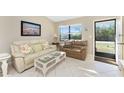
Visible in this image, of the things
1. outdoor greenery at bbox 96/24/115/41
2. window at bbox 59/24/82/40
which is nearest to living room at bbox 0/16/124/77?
window at bbox 59/24/82/40

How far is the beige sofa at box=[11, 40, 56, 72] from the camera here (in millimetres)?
2176

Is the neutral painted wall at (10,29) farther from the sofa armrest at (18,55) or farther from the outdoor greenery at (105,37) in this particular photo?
the outdoor greenery at (105,37)

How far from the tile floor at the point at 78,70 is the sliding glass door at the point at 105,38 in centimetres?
33

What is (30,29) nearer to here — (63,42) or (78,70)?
(63,42)

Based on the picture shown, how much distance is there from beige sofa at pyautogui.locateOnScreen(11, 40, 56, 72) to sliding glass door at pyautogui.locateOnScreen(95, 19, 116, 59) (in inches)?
56.9

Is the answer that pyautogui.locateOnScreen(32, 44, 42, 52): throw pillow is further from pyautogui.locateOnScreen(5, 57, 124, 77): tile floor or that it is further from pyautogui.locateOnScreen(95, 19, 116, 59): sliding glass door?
pyautogui.locateOnScreen(95, 19, 116, 59): sliding glass door

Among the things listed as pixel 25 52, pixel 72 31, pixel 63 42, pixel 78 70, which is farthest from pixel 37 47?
pixel 78 70

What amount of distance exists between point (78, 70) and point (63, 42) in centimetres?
85

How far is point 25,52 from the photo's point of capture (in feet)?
7.54

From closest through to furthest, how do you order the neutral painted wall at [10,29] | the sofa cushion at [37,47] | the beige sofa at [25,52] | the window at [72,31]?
the neutral painted wall at [10,29]
the beige sofa at [25,52]
the sofa cushion at [37,47]
the window at [72,31]

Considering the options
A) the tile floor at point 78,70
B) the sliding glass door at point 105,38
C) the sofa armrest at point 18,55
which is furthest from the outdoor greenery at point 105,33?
the sofa armrest at point 18,55

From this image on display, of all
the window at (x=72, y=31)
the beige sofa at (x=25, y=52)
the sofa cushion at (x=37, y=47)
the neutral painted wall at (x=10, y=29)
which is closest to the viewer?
the neutral painted wall at (x=10, y=29)

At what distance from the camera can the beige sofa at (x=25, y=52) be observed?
2176 millimetres
